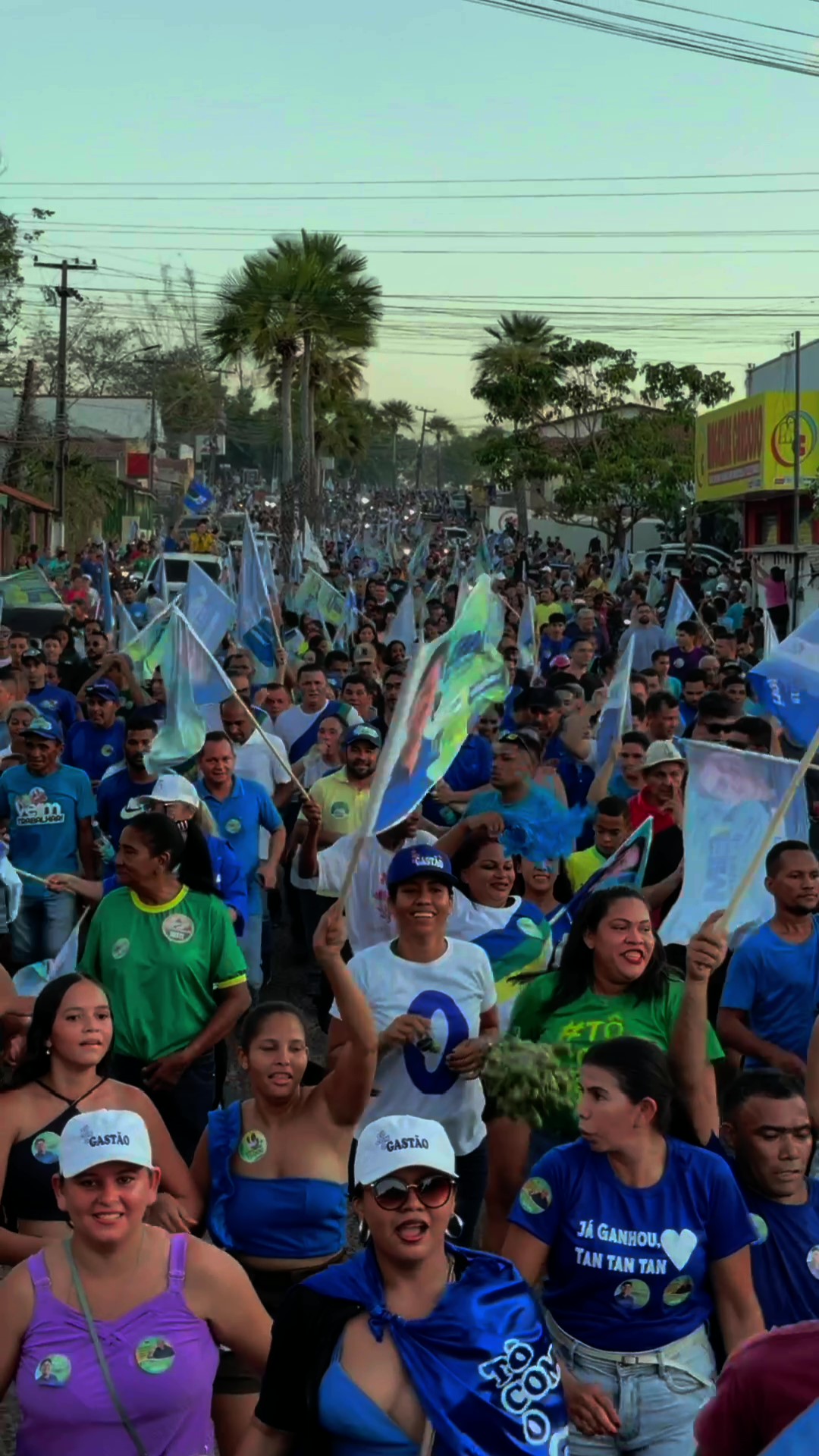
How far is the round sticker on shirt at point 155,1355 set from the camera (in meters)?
3.53

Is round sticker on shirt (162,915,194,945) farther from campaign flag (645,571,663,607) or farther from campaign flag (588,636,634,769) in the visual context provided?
campaign flag (645,571,663,607)

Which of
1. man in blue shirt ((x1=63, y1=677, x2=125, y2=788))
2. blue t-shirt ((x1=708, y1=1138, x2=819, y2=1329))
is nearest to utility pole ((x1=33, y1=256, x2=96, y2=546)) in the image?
man in blue shirt ((x1=63, y1=677, x2=125, y2=788))

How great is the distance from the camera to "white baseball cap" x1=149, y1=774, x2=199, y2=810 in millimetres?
7078

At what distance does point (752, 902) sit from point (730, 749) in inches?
23.1

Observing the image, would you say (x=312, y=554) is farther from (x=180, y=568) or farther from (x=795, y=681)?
(x=795, y=681)

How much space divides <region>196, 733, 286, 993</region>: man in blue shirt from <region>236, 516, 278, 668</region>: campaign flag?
24.1 feet

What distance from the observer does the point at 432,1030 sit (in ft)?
17.6

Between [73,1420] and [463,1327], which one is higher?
[463,1327]

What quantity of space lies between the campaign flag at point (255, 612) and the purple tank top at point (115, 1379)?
12.3 m

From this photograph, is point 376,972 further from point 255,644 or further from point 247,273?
point 247,273

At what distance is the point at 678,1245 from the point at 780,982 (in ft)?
6.59

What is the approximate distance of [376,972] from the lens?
17.9ft

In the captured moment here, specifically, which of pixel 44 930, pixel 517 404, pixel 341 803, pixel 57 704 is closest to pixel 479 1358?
pixel 44 930

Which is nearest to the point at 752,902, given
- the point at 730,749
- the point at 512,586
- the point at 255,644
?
the point at 730,749
